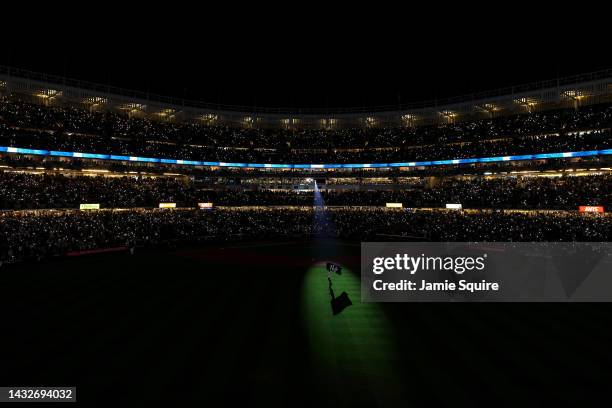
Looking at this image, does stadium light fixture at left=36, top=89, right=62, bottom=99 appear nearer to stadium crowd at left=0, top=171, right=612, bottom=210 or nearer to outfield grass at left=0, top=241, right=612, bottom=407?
stadium crowd at left=0, top=171, right=612, bottom=210

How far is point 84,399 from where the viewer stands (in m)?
11.4

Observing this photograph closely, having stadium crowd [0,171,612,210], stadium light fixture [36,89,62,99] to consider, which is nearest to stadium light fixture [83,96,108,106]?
stadium light fixture [36,89,62,99]

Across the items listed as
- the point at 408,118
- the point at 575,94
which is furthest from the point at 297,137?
the point at 575,94

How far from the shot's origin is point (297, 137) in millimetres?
80312

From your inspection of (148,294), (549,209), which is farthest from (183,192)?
(549,209)

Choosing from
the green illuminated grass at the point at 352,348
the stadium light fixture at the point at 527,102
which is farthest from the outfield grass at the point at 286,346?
the stadium light fixture at the point at 527,102

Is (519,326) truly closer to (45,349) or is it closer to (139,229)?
(45,349)

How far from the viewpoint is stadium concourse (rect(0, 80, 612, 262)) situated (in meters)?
47.9

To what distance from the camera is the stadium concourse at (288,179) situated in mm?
47875

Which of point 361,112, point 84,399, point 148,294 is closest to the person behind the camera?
point 84,399

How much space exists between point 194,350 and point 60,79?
60504 millimetres

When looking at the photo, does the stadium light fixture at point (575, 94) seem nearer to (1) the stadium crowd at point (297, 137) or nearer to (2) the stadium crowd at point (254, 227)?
(1) the stadium crowd at point (297, 137)

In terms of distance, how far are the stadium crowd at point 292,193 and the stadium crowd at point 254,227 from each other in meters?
1.79

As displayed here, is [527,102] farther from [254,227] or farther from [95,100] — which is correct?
[95,100]
